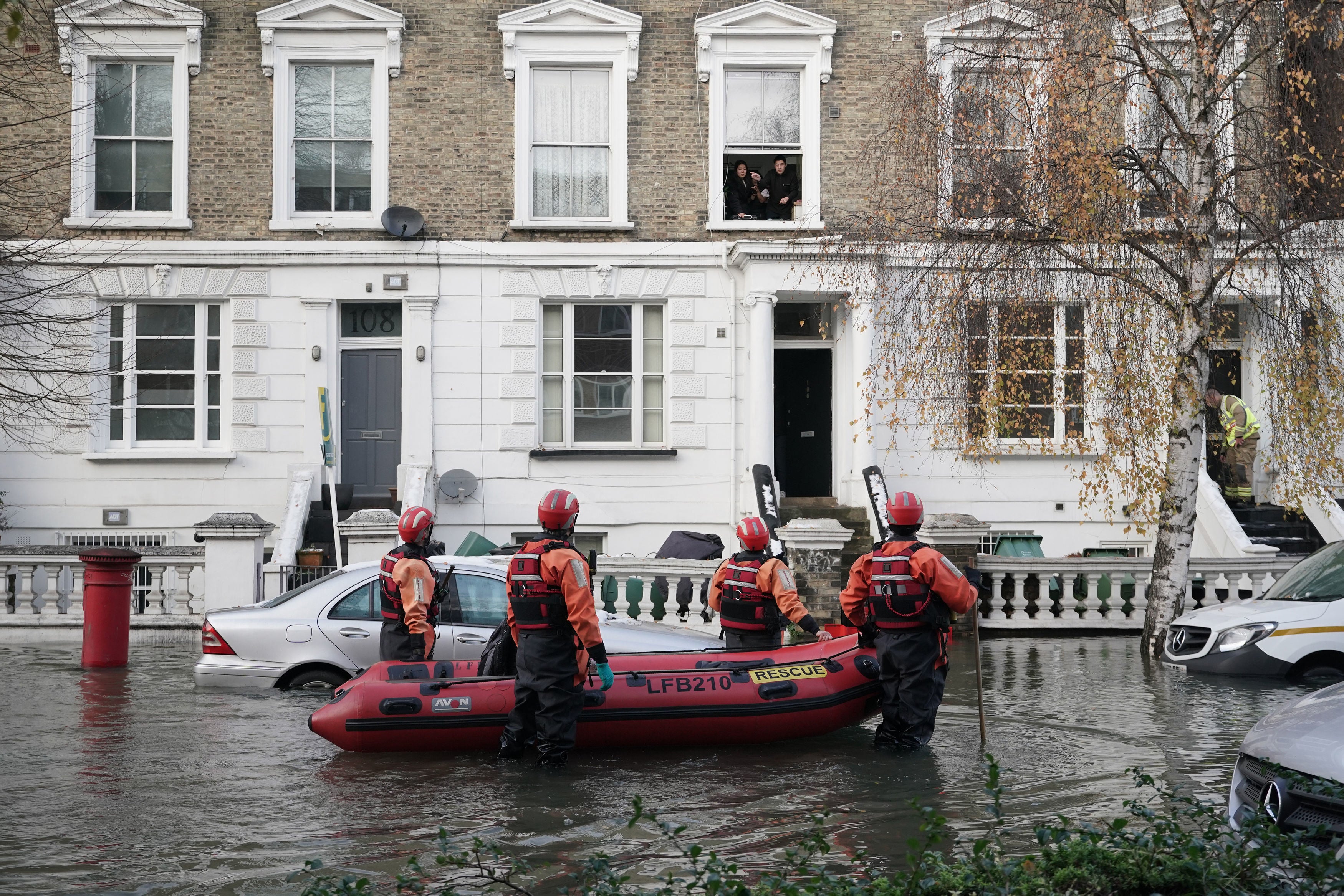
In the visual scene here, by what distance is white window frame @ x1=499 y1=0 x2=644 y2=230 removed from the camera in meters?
19.2

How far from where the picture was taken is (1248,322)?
15.5 meters

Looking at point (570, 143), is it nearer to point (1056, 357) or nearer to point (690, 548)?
point (690, 548)

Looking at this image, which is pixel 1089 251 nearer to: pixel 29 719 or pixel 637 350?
pixel 637 350

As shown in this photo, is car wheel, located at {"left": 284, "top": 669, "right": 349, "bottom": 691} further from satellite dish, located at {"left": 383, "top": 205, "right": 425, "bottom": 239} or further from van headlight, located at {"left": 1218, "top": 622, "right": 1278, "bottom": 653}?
satellite dish, located at {"left": 383, "top": 205, "right": 425, "bottom": 239}

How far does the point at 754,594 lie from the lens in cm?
1022

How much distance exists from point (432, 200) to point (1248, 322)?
1088 cm

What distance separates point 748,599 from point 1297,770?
5.12 meters

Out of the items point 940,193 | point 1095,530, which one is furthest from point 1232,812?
point 1095,530

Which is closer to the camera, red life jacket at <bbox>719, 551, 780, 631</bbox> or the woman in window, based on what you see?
red life jacket at <bbox>719, 551, 780, 631</bbox>

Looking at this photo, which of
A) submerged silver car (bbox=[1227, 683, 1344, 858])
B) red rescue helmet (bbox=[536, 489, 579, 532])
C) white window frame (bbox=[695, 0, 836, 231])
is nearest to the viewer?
submerged silver car (bbox=[1227, 683, 1344, 858])

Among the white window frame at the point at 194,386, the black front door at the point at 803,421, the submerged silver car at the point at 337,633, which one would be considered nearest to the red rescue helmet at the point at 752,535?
the submerged silver car at the point at 337,633

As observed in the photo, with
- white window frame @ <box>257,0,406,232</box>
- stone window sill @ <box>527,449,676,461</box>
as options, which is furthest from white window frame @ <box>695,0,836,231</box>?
white window frame @ <box>257,0,406,232</box>

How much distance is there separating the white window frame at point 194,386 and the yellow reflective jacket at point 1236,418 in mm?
13902

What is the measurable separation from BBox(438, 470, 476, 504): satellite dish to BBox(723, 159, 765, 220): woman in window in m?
5.27
